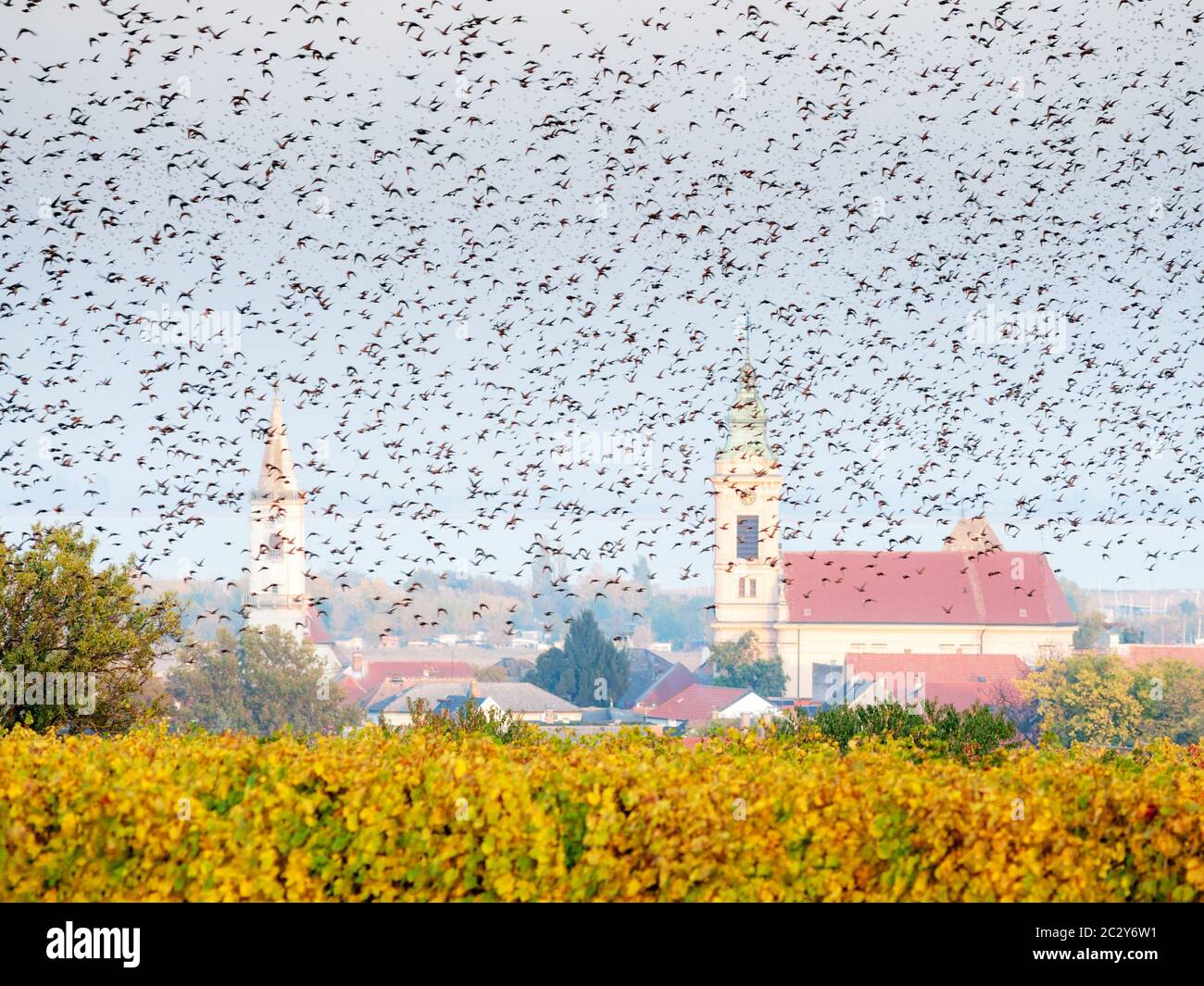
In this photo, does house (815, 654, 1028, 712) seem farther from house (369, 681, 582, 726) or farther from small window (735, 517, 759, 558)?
house (369, 681, 582, 726)

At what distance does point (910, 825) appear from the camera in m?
12.7

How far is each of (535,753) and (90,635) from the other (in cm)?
1892

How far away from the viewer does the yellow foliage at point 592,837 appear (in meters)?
12.5

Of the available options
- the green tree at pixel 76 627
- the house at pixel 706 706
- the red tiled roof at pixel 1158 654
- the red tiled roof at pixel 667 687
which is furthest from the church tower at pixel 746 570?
the green tree at pixel 76 627

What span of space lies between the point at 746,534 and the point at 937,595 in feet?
95.8

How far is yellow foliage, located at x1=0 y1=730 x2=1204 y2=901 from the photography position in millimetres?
12492

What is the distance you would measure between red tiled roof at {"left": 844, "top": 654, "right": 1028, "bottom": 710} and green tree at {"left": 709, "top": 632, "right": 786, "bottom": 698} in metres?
14.2

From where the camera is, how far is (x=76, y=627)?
1277 inches

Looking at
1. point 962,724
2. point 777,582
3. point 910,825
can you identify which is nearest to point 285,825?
point 910,825

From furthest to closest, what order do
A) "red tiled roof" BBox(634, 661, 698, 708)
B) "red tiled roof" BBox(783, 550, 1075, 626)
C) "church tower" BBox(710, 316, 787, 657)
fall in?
1. "red tiled roof" BBox(634, 661, 698, 708)
2. "red tiled roof" BBox(783, 550, 1075, 626)
3. "church tower" BBox(710, 316, 787, 657)

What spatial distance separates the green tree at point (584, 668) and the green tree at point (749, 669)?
36.5 feet

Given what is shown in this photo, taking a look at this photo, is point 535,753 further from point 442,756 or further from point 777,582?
point 777,582

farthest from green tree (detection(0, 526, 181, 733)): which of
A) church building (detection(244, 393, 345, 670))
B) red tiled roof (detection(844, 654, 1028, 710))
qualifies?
red tiled roof (detection(844, 654, 1028, 710))

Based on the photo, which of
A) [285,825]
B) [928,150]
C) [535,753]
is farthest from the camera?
[928,150]
